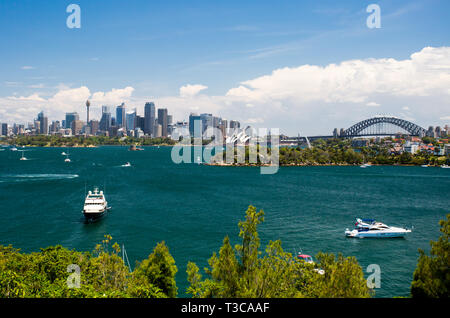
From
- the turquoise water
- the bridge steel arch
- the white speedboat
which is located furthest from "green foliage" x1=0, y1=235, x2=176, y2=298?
the bridge steel arch

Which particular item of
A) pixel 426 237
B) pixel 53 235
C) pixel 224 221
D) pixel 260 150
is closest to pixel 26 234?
pixel 53 235

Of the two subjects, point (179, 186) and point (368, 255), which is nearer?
point (368, 255)

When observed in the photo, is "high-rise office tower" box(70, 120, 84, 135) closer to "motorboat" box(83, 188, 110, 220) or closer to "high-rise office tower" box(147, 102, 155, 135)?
"high-rise office tower" box(147, 102, 155, 135)

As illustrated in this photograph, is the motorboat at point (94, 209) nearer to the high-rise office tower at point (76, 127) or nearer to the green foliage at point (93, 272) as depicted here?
the green foliage at point (93, 272)

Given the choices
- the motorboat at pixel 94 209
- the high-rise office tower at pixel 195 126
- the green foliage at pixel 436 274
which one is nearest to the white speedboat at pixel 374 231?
the green foliage at pixel 436 274

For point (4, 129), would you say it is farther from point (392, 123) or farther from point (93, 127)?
point (392, 123)
